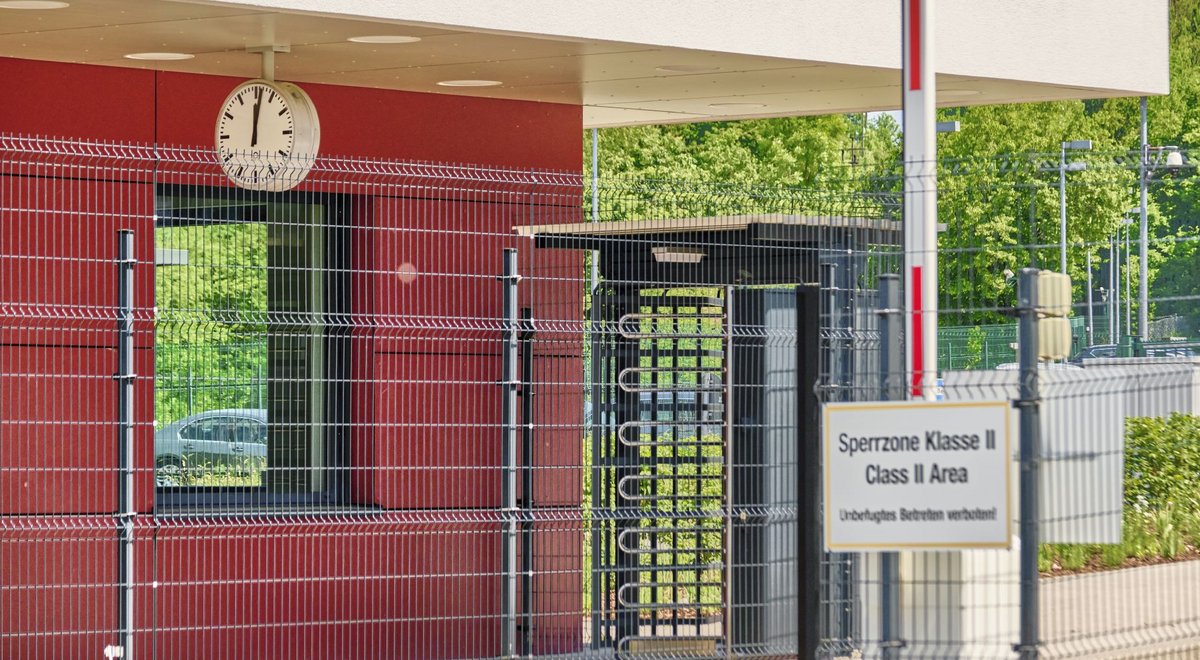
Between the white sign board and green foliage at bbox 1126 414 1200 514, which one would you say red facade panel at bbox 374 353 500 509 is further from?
green foliage at bbox 1126 414 1200 514

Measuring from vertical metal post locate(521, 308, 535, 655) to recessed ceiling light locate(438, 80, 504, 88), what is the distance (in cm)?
144

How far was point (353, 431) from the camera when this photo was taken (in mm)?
10961

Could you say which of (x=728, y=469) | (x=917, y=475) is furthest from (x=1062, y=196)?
(x=917, y=475)

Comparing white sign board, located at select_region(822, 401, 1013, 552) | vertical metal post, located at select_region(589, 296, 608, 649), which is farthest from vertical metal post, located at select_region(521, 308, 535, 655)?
white sign board, located at select_region(822, 401, 1013, 552)

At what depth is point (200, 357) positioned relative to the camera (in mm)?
9867

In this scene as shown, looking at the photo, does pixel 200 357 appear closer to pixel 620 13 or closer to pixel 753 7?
pixel 620 13

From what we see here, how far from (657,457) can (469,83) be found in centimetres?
266

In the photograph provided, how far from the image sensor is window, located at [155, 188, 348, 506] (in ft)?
32.2

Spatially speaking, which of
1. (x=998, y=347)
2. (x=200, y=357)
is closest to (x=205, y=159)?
(x=200, y=357)

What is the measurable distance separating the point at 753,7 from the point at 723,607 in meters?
3.41

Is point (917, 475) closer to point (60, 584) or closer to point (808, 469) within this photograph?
point (808, 469)

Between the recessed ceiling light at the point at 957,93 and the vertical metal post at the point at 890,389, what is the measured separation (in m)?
5.12

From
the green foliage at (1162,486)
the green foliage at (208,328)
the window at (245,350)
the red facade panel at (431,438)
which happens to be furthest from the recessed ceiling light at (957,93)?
the green foliage at (208,328)

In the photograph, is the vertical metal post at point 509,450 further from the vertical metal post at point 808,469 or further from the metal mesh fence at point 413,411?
the vertical metal post at point 808,469
